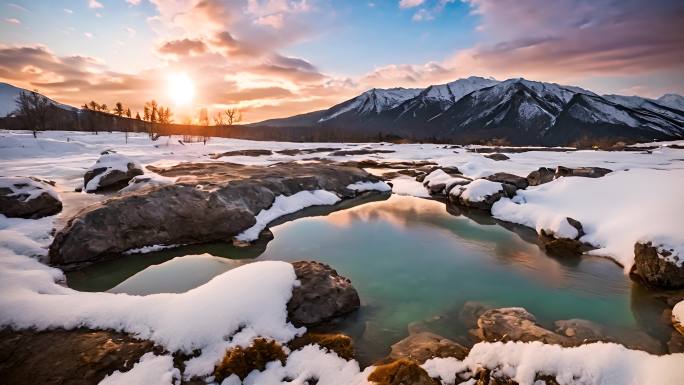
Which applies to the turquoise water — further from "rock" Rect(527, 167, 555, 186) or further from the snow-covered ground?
"rock" Rect(527, 167, 555, 186)

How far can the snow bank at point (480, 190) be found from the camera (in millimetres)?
21438

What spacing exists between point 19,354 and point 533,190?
23473 millimetres

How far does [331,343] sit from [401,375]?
198 cm

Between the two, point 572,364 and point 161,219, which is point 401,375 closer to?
point 572,364

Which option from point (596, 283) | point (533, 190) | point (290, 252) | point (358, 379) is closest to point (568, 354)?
point (358, 379)

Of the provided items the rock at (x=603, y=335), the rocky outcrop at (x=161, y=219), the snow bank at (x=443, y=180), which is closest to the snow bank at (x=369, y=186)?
the snow bank at (x=443, y=180)

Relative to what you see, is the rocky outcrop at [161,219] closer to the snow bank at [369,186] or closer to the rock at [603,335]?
the snow bank at [369,186]

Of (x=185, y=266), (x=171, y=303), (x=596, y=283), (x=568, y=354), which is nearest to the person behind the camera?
(x=568, y=354)

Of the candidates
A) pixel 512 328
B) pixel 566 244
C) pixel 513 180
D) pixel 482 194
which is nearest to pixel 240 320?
pixel 512 328

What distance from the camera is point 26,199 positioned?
14.9m

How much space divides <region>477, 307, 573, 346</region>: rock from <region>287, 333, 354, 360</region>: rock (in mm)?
3095

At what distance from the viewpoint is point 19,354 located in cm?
633

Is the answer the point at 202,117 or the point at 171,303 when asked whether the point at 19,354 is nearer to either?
the point at 171,303

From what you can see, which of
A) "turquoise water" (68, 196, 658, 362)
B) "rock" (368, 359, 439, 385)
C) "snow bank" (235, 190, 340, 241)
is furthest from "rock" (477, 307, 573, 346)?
"snow bank" (235, 190, 340, 241)
